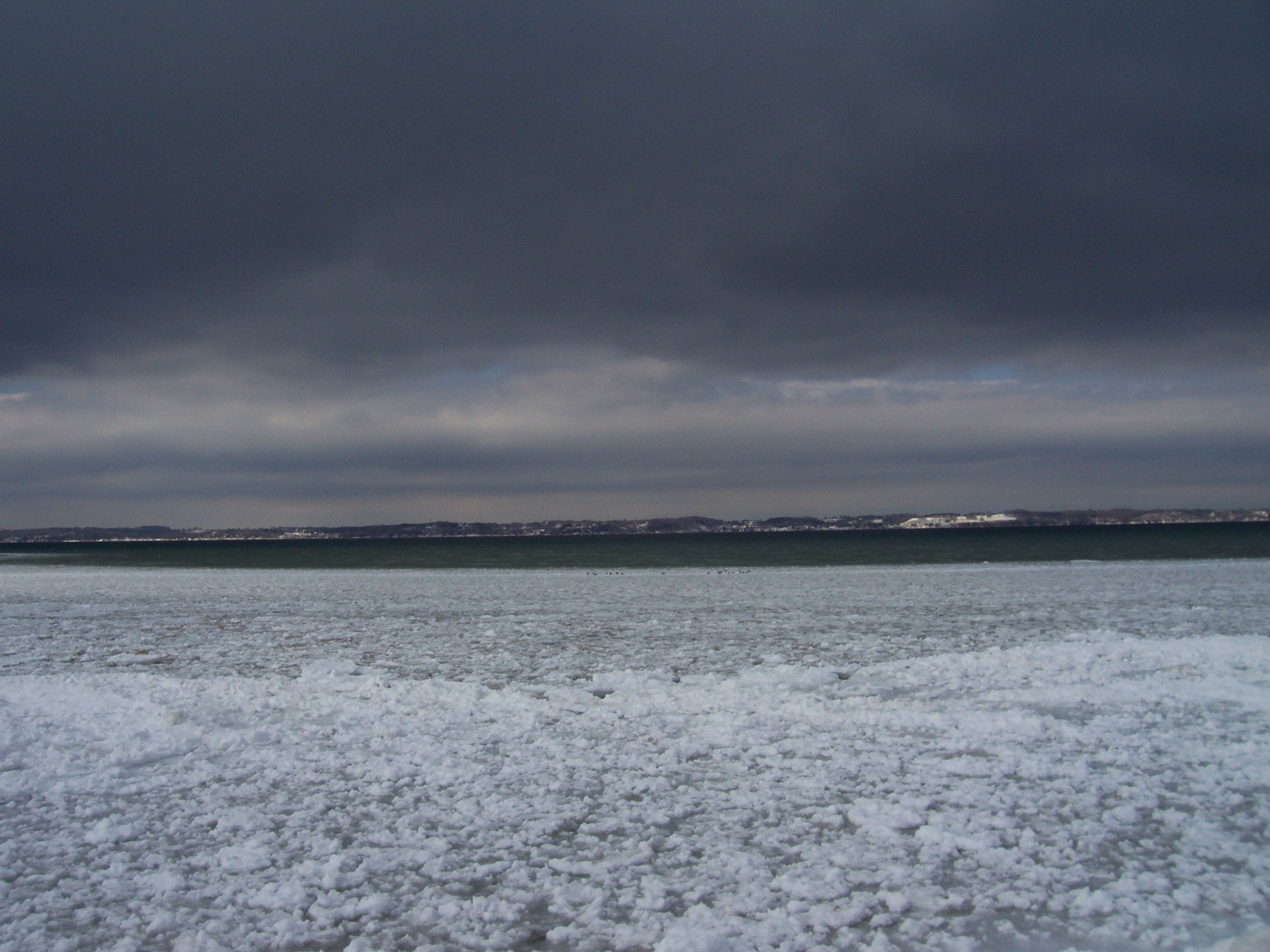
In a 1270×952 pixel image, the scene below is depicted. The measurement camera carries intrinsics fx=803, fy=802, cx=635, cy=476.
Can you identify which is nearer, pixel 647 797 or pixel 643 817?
pixel 643 817

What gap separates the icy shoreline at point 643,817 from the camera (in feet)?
13.1

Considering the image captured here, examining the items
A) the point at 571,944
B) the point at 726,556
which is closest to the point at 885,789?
the point at 571,944

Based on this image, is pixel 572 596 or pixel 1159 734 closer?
pixel 1159 734

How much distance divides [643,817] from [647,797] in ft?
1.29

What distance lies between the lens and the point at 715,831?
5082 mm

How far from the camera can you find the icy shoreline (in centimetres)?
399

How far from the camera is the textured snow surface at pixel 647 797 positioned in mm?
4023

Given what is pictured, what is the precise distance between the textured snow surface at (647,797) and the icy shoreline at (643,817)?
0.08 feet

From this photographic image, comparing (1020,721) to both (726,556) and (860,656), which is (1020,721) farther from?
(726,556)

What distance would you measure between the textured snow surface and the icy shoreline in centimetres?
2

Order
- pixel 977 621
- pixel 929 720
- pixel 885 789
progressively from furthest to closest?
pixel 977 621 → pixel 929 720 → pixel 885 789

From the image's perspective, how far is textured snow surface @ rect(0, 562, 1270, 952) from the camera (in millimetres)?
4023

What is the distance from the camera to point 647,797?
5770 mm

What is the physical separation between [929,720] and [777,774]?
2290mm
